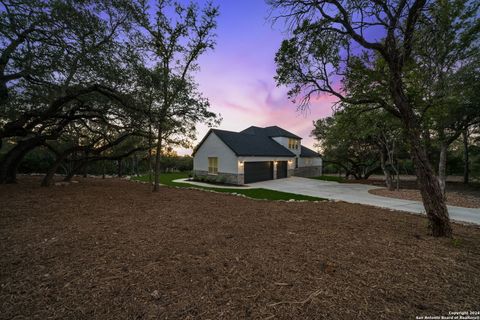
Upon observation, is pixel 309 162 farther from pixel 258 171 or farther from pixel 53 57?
pixel 53 57

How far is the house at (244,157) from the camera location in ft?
59.5

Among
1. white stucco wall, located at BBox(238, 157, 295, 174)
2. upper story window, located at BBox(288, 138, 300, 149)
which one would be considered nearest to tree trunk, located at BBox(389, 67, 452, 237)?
white stucco wall, located at BBox(238, 157, 295, 174)

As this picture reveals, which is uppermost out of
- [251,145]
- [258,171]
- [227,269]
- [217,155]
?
[251,145]

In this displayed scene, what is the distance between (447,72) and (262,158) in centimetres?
1394

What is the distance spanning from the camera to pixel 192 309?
2.22 meters

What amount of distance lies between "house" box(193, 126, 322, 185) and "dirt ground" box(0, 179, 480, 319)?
12534 millimetres

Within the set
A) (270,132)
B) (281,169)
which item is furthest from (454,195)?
(270,132)

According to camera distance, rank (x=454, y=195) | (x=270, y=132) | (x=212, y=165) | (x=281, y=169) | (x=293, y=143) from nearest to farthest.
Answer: (x=454, y=195) < (x=212, y=165) < (x=281, y=169) < (x=293, y=143) < (x=270, y=132)

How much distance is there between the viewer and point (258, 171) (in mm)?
19922

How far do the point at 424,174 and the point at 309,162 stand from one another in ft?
84.8

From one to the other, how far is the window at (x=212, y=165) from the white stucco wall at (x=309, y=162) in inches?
515

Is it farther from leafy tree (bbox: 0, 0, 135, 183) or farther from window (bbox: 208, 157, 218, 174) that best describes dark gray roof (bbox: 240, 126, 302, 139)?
leafy tree (bbox: 0, 0, 135, 183)

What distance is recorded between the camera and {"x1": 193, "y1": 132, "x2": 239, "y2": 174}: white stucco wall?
18.1m

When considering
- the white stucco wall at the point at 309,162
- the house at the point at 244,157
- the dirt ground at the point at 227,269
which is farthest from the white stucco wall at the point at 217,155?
the white stucco wall at the point at 309,162
